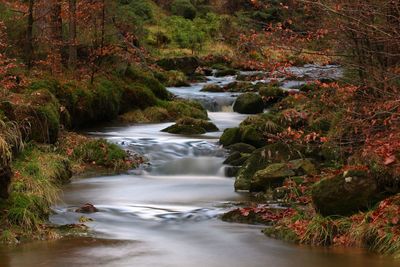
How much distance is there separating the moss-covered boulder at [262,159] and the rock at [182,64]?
64.7 feet

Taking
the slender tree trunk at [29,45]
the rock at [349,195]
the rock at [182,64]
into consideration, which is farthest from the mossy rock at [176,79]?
the rock at [349,195]

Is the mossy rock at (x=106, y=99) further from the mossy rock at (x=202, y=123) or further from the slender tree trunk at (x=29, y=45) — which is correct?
the mossy rock at (x=202, y=123)

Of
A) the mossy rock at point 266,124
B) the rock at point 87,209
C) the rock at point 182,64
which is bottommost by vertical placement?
the rock at point 87,209

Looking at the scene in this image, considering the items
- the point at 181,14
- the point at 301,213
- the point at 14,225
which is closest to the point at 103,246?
the point at 14,225

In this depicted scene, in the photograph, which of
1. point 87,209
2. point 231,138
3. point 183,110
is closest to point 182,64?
point 183,110

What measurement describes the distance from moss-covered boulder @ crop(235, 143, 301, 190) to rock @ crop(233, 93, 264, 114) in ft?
34.8

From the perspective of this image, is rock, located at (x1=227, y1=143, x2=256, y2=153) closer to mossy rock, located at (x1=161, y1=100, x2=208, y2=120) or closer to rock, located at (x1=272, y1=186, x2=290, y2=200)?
rock, located at (x1=272, y1=186, x2=290, y2=200)

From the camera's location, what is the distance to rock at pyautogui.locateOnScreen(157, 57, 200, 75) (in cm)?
3303

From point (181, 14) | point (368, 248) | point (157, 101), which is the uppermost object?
point (181, 14)

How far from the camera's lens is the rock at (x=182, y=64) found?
1300 inches

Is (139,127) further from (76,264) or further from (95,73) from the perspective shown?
(76,264)

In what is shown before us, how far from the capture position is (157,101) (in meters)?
23.7

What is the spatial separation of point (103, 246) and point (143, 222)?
1.84 metres

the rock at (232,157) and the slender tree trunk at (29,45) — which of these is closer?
the rock at (232,157)
